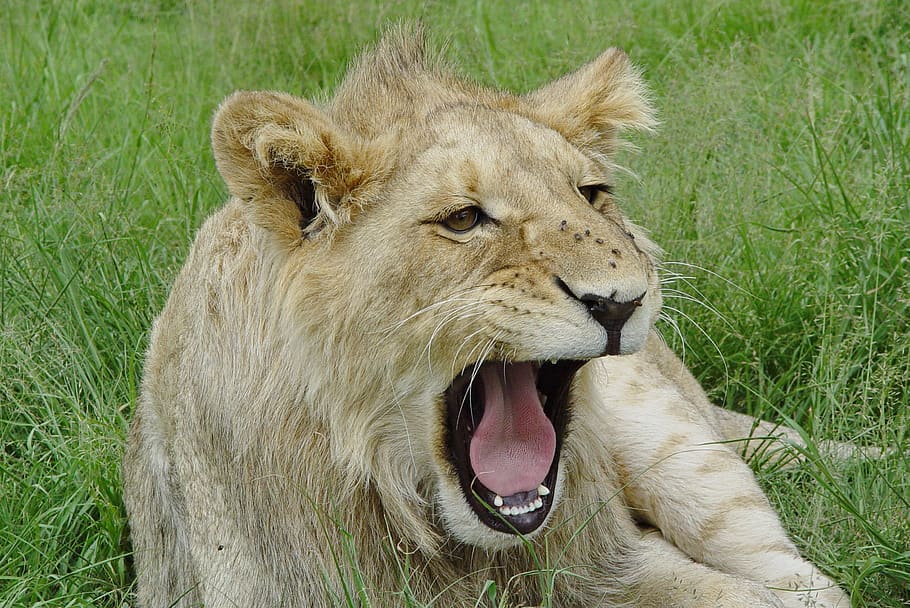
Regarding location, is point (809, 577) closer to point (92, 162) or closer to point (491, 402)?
point (491, 402)

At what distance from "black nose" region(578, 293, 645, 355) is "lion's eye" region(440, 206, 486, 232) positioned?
342 millimetres

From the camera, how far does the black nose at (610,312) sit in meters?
2.63

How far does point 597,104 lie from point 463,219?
730 millimetres

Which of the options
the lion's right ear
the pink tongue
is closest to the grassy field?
the pink tongue

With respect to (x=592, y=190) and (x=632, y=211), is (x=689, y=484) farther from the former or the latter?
(x=632, y=211)

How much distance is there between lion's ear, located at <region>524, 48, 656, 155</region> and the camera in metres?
3.34

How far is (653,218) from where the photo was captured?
196 inches

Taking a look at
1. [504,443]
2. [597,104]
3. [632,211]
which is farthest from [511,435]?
[632,211]

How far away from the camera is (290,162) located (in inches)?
112

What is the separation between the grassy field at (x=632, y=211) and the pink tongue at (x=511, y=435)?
2.36 ft

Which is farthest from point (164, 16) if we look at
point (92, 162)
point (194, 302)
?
point (194, 302)

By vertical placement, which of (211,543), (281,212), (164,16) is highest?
(281,212)

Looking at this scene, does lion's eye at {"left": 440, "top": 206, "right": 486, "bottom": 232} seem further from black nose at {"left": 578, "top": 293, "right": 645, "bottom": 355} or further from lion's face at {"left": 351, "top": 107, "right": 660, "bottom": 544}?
black nose at {"left": 578, "top": 293, "right": 645, "bottom": 355}

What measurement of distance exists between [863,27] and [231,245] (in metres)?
4.29
